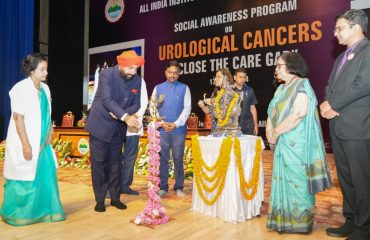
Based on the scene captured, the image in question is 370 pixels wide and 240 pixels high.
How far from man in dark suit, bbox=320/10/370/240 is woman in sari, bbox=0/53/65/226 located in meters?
2.35

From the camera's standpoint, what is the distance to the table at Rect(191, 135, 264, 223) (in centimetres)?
313

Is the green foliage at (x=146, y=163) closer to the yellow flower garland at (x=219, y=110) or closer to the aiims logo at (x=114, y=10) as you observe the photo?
the yellow flower garland at (x=219, y=110)

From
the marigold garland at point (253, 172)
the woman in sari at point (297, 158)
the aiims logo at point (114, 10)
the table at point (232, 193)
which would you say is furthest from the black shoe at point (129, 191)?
the aiims logo at point (114, 10)

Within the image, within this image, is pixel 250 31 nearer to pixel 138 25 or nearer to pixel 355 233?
pixel 138 25

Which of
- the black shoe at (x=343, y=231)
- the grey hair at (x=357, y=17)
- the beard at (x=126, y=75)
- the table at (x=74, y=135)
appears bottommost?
the black shoe at (x=343, y=231)

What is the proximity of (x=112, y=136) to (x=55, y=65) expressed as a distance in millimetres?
8613

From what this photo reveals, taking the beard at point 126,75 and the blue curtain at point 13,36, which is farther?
the blue curtain at point 13,36

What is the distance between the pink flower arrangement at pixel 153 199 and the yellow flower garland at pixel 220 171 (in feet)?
1.40

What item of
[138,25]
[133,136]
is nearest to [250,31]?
[138,25]

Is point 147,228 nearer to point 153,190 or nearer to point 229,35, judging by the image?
point 153,190

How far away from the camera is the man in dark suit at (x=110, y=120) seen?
135 inches

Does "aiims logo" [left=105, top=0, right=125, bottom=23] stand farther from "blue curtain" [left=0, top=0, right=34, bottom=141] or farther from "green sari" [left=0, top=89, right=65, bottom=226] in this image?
"green sari" [left=0, top=89, right=65, bottom=226]

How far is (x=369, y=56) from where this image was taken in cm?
253

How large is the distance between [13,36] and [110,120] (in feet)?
28.6
